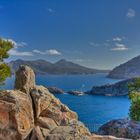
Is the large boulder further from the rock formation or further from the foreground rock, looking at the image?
the foreground rock

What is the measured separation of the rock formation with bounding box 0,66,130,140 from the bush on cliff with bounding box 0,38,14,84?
5.82 meters

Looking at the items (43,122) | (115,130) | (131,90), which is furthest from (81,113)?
(43,122)

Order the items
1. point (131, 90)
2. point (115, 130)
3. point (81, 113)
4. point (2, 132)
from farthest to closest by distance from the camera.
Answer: point (81, 113) → point (131, 90) → point (115, 130) → point (2, 132)

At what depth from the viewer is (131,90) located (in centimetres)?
4338

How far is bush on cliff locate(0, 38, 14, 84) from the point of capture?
32256mm

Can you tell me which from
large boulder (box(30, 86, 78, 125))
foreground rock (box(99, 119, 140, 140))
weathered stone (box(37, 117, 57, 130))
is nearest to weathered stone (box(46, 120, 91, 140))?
weathered stone (box(37, 117, 57, 130))

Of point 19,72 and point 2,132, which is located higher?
point 19,72

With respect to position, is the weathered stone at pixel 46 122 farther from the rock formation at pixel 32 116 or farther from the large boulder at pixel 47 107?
the large boulder at pixel 47 107

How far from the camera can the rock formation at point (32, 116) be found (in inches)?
709

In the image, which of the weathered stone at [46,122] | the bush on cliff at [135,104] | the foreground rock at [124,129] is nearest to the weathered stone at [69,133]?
the weathered stone at [46,122]

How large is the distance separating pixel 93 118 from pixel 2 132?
107107 mm

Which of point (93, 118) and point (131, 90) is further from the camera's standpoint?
point (93, 118)

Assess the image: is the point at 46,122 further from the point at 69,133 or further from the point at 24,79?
the point at 69,133

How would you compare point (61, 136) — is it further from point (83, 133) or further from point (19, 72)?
point (19, 72)
